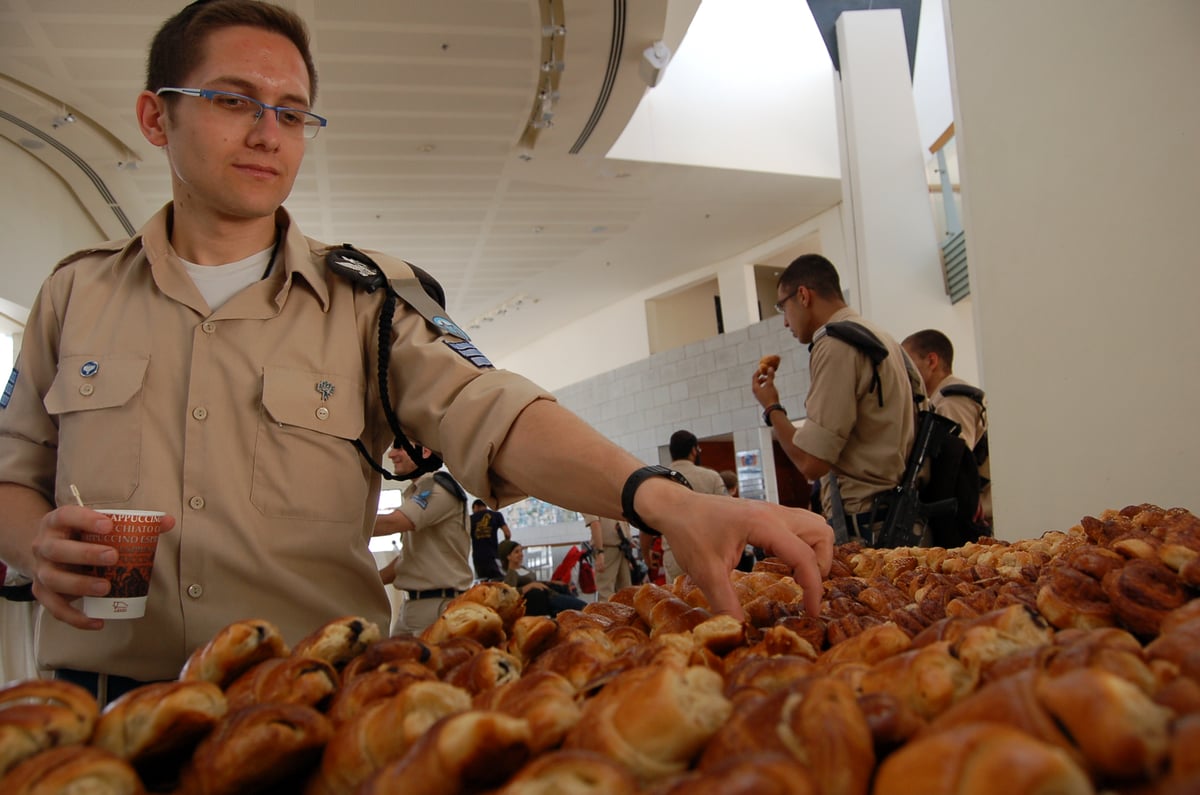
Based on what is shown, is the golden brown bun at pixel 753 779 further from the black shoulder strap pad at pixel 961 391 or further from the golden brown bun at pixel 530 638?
the black shoulder strap pad at pixel 961 391

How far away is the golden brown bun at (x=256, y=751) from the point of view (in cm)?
55

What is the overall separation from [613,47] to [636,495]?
8.17 meters

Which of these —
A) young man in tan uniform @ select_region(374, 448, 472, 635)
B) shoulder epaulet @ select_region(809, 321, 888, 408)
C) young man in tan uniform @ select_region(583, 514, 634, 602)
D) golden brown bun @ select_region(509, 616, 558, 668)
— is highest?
shoulder epaulet @ select_region(809, 321, 888, 408)

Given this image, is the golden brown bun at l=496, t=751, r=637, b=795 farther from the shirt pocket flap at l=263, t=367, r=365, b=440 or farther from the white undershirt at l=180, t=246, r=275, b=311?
the white undershirt at l=180, t=246, r=275, b=311

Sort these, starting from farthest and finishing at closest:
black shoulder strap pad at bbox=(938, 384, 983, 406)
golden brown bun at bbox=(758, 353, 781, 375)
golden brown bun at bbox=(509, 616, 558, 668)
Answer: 1. black shoulder strap pad at bbox=(938, 384, 983, 406)
2. golden brown bun at bbox=(758, 353, 781, 375)
3. golden brown bun at bbox=(509, 616, 558, 668)

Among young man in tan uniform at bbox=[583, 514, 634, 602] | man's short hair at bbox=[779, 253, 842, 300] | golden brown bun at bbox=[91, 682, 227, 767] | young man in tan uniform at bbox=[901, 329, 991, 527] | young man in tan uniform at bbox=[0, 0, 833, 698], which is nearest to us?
golden brown bun at bbox=[91, 682, 227, 767]

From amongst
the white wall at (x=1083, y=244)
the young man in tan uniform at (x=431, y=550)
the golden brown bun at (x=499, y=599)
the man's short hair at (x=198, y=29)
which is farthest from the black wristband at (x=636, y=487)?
the young man in tan uniform at (x=431, y=550)

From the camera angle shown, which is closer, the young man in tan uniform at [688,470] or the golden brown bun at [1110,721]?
the golden brown bun at [1110,721]

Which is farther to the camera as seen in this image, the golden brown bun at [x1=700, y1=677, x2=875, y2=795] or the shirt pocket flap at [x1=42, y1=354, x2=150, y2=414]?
the shirt pocket flap at [x1=42, y1=354, x2=150, y2=414]

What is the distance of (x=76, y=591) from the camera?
1.02 m

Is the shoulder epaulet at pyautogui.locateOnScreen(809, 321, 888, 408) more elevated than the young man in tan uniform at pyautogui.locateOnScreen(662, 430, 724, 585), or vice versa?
the shoulder epaulet at pyautogui.locateOnScreen(809, 321, 888, 408)

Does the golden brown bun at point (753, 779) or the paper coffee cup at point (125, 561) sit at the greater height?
the paper coffee cup at point (125, 561)

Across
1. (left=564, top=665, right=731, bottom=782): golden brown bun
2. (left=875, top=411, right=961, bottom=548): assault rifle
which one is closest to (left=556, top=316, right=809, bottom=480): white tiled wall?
(left=875, top=411, right=961, bottom=548): assault rifle

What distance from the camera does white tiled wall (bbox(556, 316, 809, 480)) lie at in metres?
13.7
